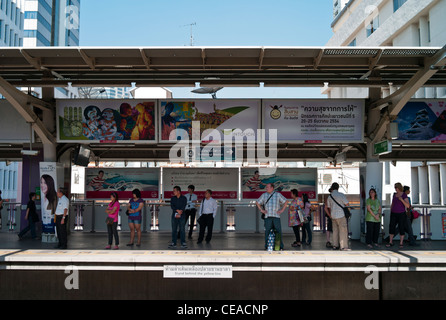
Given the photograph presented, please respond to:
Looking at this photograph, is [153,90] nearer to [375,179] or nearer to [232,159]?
[232,159]

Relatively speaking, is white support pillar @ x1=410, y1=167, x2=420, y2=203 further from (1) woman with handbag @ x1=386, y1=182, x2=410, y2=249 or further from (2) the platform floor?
(1) woman with handbag @ x1=386, y1=182, x2=410, y2=249

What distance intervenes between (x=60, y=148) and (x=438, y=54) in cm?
1057

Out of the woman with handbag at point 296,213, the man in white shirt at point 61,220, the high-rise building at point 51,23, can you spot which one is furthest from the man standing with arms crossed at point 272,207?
the high-rise building at point 51,23

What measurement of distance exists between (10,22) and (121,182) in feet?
165

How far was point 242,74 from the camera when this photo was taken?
1318 centimetres

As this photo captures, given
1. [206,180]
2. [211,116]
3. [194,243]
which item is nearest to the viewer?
Answer: [194,243]

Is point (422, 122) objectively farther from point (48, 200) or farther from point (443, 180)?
point (443, 180)

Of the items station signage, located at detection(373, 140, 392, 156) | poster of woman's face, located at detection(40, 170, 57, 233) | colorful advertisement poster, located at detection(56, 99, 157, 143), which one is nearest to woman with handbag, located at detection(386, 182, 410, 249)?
station signage, located at detection(373, 140, 392, 156)

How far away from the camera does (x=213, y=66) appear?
40.4 feet

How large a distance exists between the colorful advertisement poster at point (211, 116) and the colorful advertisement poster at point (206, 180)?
4.97 metres

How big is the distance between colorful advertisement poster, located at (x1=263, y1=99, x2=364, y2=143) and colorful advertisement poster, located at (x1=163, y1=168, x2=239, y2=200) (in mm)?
5215

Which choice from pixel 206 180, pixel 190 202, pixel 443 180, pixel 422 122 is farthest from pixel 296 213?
pixel 443 180

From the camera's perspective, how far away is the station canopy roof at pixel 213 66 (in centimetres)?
1114

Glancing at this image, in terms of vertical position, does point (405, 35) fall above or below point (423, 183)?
above
